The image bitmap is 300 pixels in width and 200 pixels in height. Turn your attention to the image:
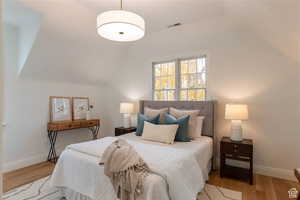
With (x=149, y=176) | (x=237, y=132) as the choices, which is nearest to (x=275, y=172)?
(x=237, y=132)

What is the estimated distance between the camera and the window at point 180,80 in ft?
11.4

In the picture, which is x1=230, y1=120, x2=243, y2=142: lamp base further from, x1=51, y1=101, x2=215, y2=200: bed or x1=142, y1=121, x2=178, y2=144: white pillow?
x1=142, y1=121, x2=178, y2=144: white pillow

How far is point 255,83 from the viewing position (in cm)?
290

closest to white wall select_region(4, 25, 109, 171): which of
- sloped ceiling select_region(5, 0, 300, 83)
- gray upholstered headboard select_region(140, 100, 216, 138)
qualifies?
sloped ceiling select_region(5, 0, 300, 83)

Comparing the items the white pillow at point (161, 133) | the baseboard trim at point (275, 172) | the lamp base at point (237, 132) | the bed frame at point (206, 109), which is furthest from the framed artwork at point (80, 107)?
the baseboard trim at point (275, 172)

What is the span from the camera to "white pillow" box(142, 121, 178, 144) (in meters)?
2.62

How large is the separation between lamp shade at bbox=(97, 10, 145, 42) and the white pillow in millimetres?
1442

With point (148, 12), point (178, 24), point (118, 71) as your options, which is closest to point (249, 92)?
point (178, 24)

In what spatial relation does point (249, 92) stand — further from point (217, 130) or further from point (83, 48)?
point (83, 48)

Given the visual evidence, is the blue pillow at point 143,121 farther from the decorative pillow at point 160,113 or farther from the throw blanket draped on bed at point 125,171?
the throw blanket draped on bed at point 125,171

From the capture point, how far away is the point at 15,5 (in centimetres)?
243

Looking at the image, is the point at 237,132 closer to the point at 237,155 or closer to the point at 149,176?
the point at 237,155

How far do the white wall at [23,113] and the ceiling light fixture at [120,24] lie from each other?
2210mm

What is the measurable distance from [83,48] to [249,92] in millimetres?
3376
